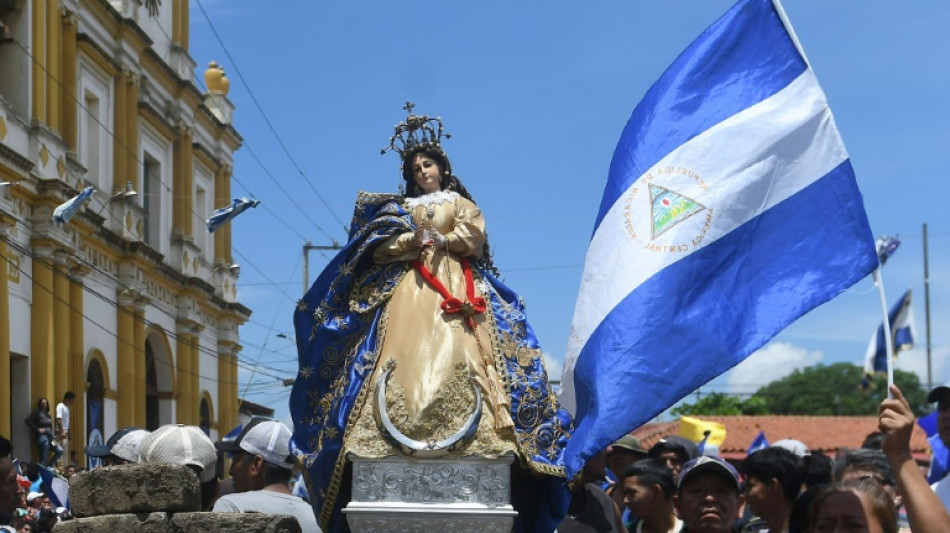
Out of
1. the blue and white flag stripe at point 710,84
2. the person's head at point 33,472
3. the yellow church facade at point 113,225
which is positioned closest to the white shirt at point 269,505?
the blue and white flag stripe at point 710,84

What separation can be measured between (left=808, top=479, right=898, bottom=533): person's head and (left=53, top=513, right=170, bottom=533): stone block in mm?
2351

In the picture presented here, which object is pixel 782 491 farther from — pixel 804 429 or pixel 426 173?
pixel 804 429

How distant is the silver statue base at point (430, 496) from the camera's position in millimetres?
7098

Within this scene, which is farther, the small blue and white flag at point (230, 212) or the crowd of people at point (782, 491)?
the small blue and white flag at point (230, 212)

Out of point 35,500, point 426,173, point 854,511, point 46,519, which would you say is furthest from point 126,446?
point 854,511

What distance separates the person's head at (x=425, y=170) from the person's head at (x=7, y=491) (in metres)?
2.55

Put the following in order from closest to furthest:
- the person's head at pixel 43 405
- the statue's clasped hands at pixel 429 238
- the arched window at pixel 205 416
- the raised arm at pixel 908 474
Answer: the raised arm at pixel 908 474, the statue's clasped hands at pixel 429 238, the person's head at pixel 43 405, the arched window at pixel 205 416

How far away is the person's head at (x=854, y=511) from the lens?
181 inches

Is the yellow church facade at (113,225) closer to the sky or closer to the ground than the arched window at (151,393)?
closer to the sky

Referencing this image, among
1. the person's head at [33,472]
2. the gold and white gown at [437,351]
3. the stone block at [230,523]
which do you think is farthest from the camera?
the person's head at [33,472]

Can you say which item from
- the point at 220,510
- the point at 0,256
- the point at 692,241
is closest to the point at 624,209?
the point at 692,241

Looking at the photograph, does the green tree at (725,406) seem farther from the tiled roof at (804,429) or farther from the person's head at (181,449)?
the person's head at (181,449)

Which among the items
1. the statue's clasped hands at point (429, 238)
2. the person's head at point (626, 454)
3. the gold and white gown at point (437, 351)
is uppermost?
the statue's clasped hands at point (429, 238)

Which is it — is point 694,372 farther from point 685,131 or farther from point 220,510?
point 220,510
